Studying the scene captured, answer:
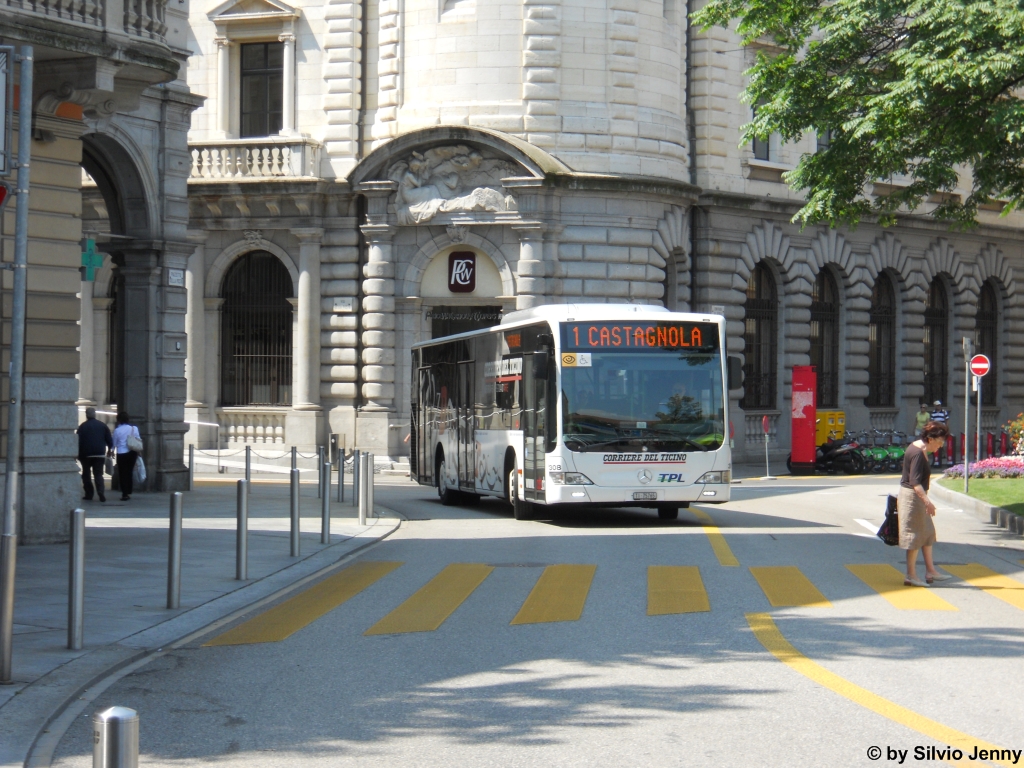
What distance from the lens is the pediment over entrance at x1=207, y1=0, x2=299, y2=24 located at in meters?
35.1

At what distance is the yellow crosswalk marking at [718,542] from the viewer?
1510 cm

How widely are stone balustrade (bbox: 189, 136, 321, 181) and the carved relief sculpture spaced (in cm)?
251

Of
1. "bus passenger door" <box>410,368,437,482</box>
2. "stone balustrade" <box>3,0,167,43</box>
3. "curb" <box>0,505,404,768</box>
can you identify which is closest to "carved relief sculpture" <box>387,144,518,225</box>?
"bus passenger door" <box>410,368,437,482</box>

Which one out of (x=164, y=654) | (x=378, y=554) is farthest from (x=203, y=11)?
(x=164, y=654)

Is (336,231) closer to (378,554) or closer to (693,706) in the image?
(378,554)

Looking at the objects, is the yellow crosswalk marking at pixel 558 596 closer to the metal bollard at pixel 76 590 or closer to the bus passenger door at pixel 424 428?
the metal bollard at pixel 76 590

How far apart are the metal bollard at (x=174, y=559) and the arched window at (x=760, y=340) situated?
2777 centimetres

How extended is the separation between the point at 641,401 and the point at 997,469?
12227 millimetres

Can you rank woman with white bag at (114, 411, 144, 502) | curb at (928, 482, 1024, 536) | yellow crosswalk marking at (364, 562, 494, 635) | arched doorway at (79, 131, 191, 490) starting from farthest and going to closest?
arched doorway at (79, 131, 191, 490)
woman with white bag at (114, 411, 144, 502)
curb at (928, 482, 1024, 536)
yellow crosswalk marking at (364, 562, 494, 635)

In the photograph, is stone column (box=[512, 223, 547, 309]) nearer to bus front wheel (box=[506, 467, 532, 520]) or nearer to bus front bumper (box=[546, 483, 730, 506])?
bus front wheel (box=[506, 467, 532, 520])

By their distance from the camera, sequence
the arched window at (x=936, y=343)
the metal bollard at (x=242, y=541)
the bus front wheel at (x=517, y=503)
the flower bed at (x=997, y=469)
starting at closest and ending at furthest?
the metal bollard at (x=242, y=541), the bus front wheel at (x=517, y=503), the flower bed at (x=997, y=469), the arched window at (x=936, y=343)

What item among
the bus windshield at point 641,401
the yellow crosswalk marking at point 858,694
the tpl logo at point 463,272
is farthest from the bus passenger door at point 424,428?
the yellow crosswalk marking at point 858,694

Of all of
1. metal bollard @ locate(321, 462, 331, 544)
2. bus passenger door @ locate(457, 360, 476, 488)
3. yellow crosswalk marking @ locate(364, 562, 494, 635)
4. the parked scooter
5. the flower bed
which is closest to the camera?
yellow crosswalk marking @ locate(364, 562, 494, 635)

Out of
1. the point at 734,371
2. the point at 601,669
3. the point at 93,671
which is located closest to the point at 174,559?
the point at 93,671
